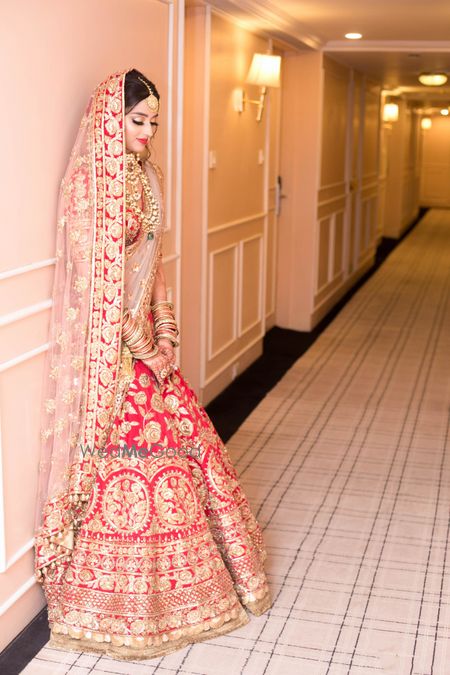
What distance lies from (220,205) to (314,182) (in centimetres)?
225

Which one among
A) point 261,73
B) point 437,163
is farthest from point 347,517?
point 437,163

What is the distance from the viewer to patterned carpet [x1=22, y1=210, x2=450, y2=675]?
285cm

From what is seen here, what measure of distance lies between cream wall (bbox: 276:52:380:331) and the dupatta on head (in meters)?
4.71

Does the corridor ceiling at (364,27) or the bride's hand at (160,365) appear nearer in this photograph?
the bride's hand at (160,365)

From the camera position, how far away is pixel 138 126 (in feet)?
9.42

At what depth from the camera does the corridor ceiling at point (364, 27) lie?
524 centimetres

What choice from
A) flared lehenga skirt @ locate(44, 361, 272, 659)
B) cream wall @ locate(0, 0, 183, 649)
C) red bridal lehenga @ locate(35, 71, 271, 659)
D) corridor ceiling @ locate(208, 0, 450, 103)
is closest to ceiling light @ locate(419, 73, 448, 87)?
corridor ceiling @ locate(208, 0, 450, 103)

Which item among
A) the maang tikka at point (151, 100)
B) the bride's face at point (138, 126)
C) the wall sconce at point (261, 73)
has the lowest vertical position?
the bride's face at point (138, 126)

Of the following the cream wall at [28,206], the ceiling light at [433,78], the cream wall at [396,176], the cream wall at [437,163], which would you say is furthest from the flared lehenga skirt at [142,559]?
the cream wall at [437,163]

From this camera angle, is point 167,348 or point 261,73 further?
point 261,73

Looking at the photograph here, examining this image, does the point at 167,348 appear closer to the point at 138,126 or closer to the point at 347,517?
the point at 138,126

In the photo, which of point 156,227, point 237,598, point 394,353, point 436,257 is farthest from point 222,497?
point 436,257

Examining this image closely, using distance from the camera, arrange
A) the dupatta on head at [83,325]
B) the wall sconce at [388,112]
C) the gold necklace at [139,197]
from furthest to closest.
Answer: the wall sconce at [388,112]
the gold necklace at [139,197]
the dupatta on head at [83,325]

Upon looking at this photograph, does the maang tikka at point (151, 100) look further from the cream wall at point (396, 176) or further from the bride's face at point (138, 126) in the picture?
the cream wall at point (396, 176)
